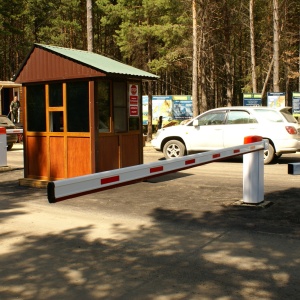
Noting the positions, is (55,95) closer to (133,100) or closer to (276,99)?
(133,100)

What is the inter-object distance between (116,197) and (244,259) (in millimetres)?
4123

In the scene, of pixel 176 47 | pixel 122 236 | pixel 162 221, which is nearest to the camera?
pixel 122 236

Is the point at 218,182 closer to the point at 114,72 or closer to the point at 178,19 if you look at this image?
the point at 114,72

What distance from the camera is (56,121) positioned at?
1042cm

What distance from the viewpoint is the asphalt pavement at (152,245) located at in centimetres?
450

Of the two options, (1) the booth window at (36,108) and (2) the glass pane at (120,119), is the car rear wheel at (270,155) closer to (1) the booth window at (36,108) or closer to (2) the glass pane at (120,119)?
(2) the glass pane at (120,119)

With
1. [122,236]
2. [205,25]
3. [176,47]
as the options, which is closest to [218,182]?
[122,236]

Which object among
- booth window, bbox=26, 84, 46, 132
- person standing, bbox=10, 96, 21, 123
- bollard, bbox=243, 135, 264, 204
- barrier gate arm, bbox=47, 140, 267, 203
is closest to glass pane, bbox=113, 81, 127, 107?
booth window, bbox=26, 84, 46, 132

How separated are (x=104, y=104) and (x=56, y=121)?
1.17 metres

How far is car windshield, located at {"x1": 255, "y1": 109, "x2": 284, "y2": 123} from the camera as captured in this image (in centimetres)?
1457

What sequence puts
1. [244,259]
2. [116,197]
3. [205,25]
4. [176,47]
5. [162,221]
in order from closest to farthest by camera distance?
[244,259] → [162,221] → [116,197] → [205,25] → [176,47]

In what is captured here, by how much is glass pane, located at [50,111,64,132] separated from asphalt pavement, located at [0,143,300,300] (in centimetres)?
145

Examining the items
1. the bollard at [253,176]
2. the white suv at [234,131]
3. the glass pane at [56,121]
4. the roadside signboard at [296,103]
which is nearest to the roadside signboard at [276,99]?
the roadside signboard at [296,103]

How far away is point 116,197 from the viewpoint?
904 cm
